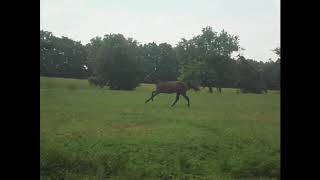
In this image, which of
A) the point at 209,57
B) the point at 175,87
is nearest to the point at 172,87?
the point at 175,87

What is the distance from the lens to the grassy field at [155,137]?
278cm

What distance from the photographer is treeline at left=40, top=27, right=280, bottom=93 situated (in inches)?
109

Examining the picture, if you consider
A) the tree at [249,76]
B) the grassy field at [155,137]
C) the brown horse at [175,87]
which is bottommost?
the grassy field at [155,137]

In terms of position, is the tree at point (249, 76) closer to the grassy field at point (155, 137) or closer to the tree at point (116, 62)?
the grassy field at point (155, 137)

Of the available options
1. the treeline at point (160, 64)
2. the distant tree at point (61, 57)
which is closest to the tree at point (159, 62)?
the treeline at point (160, 64)

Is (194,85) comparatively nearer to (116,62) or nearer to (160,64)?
(160,64)

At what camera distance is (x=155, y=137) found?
2.89m

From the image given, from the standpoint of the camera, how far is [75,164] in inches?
110

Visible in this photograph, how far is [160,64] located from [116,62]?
1.16ft

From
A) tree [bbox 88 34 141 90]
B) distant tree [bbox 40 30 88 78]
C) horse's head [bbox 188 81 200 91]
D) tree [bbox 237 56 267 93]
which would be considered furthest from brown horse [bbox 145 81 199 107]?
distant tree [bbox 40 30 88 78]

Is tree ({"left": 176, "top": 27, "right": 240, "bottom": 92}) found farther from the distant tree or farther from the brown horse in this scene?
the distant tree
